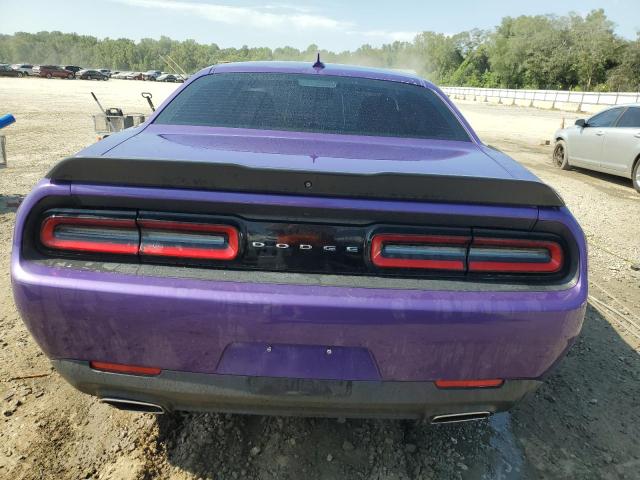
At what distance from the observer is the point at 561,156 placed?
1074 centimetres

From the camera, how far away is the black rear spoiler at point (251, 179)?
1.57 meters

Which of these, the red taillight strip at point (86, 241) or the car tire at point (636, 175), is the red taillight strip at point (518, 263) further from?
the car tire at point (636, 175)

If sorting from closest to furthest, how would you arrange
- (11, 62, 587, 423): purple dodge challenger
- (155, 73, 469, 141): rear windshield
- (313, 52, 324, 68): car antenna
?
(11, 62, 587, 423): purple dodge challenger < (155, 73, 469, 141): rear windshield < (313, 52, 324, 68): car antenna

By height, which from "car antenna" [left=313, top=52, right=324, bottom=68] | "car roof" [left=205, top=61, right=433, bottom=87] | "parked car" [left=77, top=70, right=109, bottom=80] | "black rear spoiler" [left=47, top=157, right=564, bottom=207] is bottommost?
"parked car" [left=77, top=70, right=109, bottom=80]

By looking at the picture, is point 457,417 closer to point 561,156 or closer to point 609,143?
point 609,143

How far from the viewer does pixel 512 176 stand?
5.84ft

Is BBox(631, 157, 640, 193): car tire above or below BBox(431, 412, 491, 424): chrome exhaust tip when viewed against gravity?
below

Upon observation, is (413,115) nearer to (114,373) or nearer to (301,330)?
(301,330)

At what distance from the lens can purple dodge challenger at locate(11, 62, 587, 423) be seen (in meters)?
1.56

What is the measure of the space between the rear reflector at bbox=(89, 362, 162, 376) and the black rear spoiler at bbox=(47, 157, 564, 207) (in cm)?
63

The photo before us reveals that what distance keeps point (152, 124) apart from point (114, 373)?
4.52 feet

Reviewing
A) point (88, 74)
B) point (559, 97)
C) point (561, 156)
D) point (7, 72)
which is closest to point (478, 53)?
point (559, 97)

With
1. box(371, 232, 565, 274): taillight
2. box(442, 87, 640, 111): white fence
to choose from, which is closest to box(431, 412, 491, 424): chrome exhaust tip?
box(371, 232, 565, 274): taillight

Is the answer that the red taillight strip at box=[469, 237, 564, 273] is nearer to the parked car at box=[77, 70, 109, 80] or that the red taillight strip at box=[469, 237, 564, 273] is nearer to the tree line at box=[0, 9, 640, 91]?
the tree line at box=[0, 9, 640, 91]
